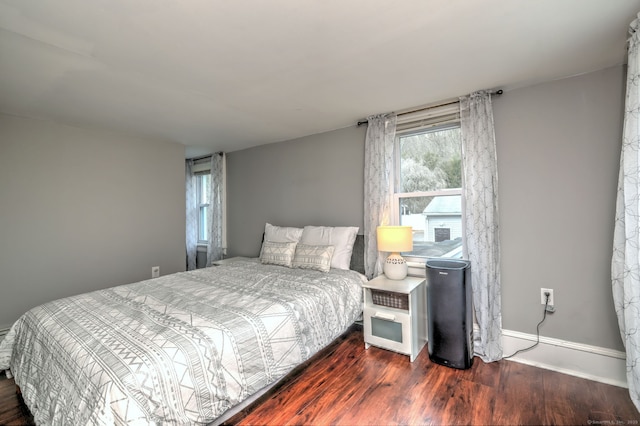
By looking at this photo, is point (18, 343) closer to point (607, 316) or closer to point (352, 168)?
point (352, 168)

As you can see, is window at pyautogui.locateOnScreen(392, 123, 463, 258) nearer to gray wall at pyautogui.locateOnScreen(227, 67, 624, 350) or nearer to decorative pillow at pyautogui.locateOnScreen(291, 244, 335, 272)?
gray wall at pyautogui.locateOnScreen(227, 67, 624, 350)

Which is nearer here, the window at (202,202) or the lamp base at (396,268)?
the lamp base at (396,268)

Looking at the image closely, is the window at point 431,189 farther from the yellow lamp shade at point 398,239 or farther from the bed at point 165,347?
the bed at point 165,347

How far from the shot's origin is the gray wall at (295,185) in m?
3.26

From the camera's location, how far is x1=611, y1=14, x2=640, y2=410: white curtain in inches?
59.5

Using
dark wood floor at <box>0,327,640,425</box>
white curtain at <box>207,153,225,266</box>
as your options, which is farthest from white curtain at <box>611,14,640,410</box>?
white curtain at <box>207,153,225,266</box>

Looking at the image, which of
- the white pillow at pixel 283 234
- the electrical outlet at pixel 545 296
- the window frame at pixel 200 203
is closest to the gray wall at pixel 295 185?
the white pillow at pixel 283 234

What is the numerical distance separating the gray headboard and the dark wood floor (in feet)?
3.39

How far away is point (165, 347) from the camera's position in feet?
4.42

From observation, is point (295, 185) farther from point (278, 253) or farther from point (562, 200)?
point (562, 200)

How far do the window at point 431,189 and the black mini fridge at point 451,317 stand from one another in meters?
0.54

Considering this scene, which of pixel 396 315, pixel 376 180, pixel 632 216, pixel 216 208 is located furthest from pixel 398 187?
pixel 216 208

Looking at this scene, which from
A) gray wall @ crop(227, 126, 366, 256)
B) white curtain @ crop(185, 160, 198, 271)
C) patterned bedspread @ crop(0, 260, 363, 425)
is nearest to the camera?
patterned bedspread @ crop(0, 260, 363, 425)

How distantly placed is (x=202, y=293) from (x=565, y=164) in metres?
3.01
